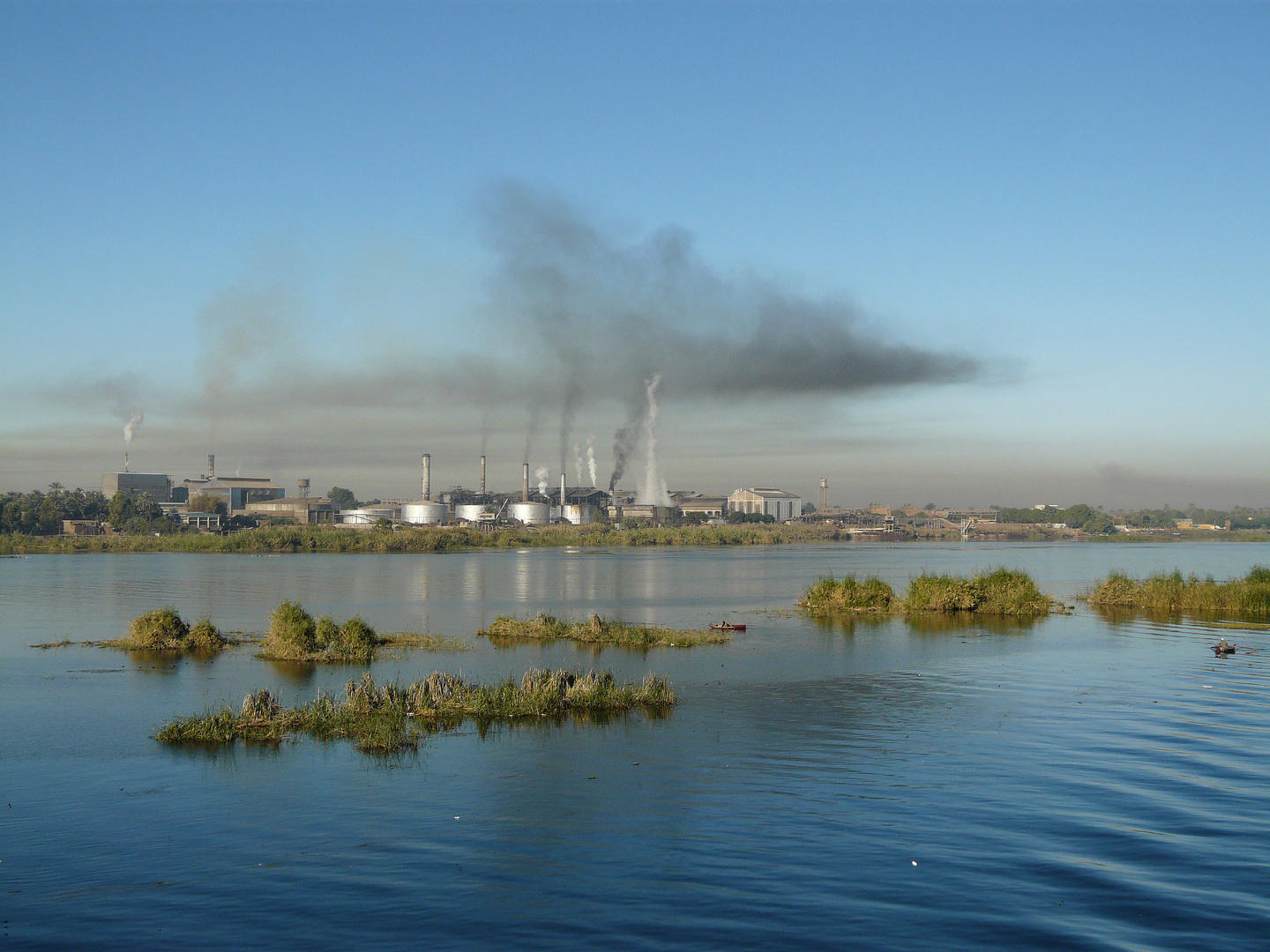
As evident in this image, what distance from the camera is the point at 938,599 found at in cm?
5581

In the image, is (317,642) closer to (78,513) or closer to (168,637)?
(168,637)

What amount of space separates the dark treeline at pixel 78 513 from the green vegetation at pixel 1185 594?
152 metres

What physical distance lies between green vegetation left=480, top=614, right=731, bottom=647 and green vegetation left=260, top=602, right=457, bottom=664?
425 cm

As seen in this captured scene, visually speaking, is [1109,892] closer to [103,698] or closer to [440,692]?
[440,692]

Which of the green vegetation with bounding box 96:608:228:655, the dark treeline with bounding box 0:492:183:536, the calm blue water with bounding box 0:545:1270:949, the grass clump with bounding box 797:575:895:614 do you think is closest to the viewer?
the calm blue water with bounding box 0:545:1270:949

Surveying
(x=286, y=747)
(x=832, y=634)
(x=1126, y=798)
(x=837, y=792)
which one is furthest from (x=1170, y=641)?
(x=286, y=747)

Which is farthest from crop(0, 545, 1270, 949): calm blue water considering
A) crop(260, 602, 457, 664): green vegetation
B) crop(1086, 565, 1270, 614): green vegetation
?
crop(1086, 565, 1270, 614): green vegetation

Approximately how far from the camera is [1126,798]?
19.7 meters

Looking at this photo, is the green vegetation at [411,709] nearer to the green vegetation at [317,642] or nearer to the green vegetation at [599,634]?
the green vegetation at [317,642]

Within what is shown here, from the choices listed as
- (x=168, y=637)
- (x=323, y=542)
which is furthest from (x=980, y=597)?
(x=323, y=542)

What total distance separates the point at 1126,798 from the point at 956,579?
131 feet

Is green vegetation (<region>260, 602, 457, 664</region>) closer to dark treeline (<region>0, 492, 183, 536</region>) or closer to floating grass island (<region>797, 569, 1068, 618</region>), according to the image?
floating grass island (<region>797, 569, 1068, 618</region>)

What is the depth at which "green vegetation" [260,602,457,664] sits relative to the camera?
3781 centimetres

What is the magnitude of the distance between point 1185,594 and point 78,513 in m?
171
